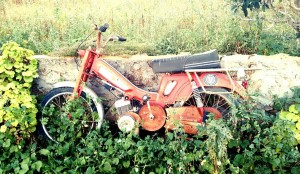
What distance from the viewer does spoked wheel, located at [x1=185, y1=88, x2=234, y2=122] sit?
4238 mm

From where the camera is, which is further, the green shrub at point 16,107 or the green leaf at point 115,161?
the green shrub at point 16,107

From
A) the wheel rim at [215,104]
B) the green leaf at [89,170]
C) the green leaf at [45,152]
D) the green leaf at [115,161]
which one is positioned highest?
the wheel rim at [215,104]

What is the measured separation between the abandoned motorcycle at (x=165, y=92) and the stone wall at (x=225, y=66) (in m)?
0.30

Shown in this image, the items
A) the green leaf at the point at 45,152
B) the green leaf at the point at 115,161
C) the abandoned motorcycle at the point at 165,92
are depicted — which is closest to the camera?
the green leaf at the point at 115,161

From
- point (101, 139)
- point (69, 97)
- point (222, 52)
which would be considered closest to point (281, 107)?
point (222, 52)

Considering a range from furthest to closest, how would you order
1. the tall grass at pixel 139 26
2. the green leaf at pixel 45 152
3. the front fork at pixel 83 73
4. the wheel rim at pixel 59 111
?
the tall grass at pixel 139 26 → the wheel rim at pixel 59 111 → the front fork at pixel 83 73 → the green leaf at pixel 45 152

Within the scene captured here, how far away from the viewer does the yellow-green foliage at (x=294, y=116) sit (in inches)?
155

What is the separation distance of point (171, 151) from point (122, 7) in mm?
3625

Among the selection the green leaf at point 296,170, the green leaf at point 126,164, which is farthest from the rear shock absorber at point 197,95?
the green leaf at point 296,170

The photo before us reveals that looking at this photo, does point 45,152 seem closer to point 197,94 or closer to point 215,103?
point 197,94

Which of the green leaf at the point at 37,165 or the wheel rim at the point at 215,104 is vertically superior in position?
the wheel rim at the point at 215,104

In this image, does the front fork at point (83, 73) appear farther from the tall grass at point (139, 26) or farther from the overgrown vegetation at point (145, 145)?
the tall grass at point (139, 26)

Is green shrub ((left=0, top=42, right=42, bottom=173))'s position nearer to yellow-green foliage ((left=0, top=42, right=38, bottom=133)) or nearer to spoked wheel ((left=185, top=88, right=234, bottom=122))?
yellow-green foliage ((left=0, top=42, right=38, bottom=133))

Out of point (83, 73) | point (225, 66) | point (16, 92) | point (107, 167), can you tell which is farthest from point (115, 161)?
point (225, 66)
